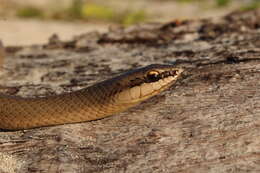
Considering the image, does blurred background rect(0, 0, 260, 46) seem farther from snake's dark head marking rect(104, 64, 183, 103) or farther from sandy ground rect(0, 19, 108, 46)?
snake's dark head marking rect(104, 64, 183, 103)

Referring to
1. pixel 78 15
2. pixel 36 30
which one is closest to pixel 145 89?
pixel 36 30

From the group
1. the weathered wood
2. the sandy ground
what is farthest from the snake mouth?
the sandy ground

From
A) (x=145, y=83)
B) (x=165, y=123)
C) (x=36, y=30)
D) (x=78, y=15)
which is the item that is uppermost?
(x=78, y=15)

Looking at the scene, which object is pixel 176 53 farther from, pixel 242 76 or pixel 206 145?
pixel 206 145

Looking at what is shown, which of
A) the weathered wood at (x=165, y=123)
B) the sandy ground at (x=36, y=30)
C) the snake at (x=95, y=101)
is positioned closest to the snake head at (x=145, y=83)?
the snake at (x=95, y=101)

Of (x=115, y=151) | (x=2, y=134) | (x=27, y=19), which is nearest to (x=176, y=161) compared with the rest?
(x=115, y=151)

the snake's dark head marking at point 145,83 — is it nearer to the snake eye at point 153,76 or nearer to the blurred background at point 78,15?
the snake eye at point 153,76

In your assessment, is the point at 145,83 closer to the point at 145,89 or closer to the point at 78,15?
the point at 145,89
